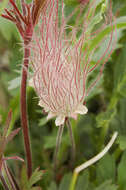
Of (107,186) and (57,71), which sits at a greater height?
(57,71)

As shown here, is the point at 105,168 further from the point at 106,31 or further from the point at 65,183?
the point at 106,31

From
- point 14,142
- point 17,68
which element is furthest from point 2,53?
point 17,68

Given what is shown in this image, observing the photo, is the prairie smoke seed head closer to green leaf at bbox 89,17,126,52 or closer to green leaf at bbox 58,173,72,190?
green leaf at bbox 89,17,126,52

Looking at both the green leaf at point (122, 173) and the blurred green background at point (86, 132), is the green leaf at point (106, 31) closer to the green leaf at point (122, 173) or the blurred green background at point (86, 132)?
the blurred green background at point (86, 132)

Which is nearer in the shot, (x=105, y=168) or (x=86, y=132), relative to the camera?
(x=105, y=168)

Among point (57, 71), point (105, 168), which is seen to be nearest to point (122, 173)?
point (105, 168)

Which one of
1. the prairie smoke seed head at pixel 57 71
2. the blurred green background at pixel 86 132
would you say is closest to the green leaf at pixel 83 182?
the blurred green background at pixel 86 132

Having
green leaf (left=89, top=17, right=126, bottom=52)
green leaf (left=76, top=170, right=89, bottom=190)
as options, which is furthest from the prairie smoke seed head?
green leaf (left=76, top=170, right=89, bottom=190)
